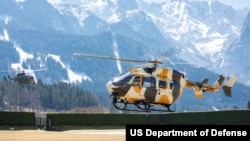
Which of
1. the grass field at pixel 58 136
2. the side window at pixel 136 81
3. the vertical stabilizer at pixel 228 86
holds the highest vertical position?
the side window at pixel 136 81

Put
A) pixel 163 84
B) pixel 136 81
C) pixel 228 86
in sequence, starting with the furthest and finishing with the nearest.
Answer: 1. pixel 228 86
2. pixel 163 84
3. pixel 136 81

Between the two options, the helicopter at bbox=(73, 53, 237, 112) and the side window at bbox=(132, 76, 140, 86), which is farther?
the side window at bbox=(132, 76, 140, 86)

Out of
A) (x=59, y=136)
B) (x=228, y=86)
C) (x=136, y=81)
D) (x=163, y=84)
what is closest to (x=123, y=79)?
(x=136, y=81)

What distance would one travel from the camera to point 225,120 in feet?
256

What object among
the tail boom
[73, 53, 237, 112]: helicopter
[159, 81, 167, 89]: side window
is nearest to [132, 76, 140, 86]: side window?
[73, 53, 237, 112]: helicopter

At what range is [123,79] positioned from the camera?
1364 inches

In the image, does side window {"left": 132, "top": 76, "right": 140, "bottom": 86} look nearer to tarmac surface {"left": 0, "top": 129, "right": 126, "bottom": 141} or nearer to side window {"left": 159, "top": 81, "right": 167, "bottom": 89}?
side window {"left": 159, "top": 81, "right": 167, "bottom": 89}

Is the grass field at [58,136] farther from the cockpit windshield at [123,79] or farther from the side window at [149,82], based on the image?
the side window at [149,82]

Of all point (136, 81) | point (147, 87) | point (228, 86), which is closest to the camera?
point (147, 87)

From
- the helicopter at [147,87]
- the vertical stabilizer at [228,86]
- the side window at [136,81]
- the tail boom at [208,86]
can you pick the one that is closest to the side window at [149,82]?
the helicopter at [147,87]

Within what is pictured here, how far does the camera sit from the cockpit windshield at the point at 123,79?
34.4 m

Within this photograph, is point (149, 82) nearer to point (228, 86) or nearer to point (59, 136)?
point (228, 86)

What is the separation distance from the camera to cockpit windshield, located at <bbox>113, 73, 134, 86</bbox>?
34438 millimetres

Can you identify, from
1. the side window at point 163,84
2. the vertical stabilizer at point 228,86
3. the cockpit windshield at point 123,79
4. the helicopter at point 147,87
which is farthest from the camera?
the vertical stabilizer at point 228,86
